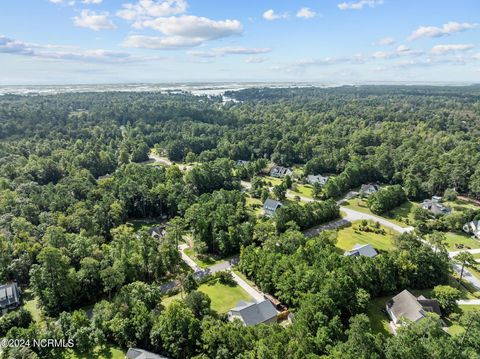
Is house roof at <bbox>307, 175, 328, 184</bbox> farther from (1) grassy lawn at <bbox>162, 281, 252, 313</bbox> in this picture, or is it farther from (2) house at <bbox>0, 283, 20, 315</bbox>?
(2) house at <bbox>0, 283, 20, 315</bbox>

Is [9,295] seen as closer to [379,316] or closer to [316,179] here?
[379,316]

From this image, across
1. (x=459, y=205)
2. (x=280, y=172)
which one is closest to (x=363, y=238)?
(x=459, y=205)

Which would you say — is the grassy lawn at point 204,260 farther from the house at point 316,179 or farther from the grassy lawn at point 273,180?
the house at point 316,179

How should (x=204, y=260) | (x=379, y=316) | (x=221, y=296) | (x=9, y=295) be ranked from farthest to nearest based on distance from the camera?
(x=204, y=260)
(x=221, y=296)
(x=9, y=295)
(x=379, y=316)

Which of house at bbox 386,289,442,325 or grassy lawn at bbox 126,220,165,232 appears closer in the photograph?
house at bbox 386,289,442,325

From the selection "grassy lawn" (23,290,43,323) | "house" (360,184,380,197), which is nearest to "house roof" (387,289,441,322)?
"grassy lawn" (23,290,43,323)

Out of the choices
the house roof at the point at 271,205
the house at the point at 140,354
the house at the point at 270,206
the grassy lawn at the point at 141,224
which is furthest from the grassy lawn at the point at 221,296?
the house roof at the point at 271,205

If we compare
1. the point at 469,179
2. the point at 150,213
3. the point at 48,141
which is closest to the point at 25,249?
the point at 150,213
